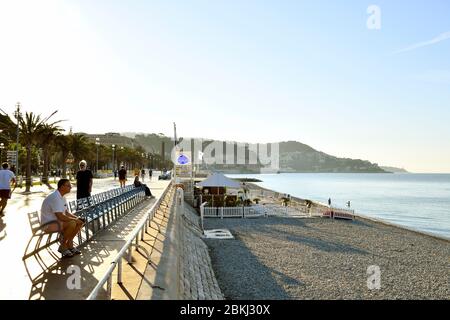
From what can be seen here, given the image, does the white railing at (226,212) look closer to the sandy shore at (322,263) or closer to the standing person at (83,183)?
the sandy shore at (322,263)

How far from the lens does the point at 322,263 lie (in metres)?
16.3

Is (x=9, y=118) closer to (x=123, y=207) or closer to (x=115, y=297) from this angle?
(x=123, y=207)

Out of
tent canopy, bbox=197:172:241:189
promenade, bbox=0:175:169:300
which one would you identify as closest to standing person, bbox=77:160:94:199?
promenade, bbox=0:175:169:300

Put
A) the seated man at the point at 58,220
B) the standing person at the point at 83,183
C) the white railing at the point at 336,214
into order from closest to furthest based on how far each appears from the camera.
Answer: the seated man at the point at 58,220 → the standing person at the point at 83,183 → the white railing at the point at 336,214

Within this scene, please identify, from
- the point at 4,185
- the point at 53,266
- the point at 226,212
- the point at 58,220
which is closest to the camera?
the point at 53,266

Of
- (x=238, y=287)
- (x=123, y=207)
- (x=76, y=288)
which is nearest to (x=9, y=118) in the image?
(x=123, y=207)

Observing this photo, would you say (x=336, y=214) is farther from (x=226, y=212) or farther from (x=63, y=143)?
(x=63, y=143)

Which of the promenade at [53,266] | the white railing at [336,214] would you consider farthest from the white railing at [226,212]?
the promenade at [53,266]

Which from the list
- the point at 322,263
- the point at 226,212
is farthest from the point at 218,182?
the point at 322,263

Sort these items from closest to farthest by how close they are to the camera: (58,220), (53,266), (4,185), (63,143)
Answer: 1. (53,266)
2. (58,220)
3. (4,185)
4. (63,143)

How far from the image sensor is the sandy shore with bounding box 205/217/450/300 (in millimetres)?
12602

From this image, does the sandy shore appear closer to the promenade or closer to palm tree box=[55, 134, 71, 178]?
the promenade

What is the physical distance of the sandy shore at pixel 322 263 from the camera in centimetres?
1260

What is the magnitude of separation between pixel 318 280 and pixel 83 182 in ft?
28.5
